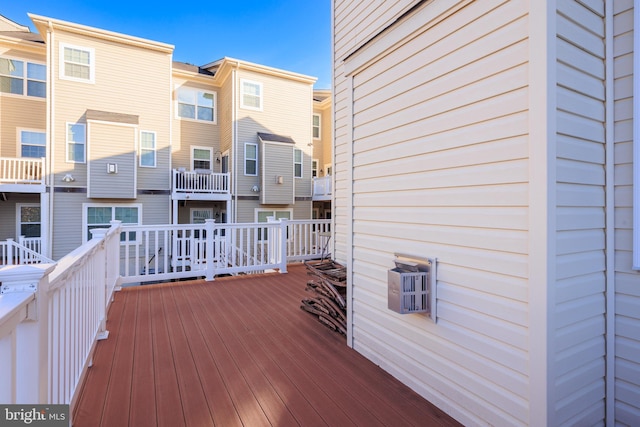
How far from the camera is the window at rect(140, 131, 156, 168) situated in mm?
10523

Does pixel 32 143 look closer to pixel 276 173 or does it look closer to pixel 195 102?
pixel 195 102

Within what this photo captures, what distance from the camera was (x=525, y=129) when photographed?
1.53m

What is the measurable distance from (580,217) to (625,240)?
1.15 feet

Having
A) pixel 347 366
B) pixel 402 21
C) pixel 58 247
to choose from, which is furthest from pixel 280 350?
pixel 58 247

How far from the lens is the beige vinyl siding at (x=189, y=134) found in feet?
37.8

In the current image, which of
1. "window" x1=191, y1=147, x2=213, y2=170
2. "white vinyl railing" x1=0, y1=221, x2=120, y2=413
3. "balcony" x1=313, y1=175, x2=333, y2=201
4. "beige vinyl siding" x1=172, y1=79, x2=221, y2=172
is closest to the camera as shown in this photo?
"white vinyl railing" x1=0, y1=221, x2=120, y2=413

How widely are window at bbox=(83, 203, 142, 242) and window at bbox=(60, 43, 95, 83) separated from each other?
4028 millimetres

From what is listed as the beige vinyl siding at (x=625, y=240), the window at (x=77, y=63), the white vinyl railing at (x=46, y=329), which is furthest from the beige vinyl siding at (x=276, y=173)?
the beige vinyl siding at (x=625, y=240)

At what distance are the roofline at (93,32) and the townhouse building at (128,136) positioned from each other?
3 centimetres

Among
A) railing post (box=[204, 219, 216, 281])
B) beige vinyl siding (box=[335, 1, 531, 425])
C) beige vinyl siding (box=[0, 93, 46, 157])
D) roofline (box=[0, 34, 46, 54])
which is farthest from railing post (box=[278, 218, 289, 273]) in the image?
roofline (box=[0, 34, 46, 54])

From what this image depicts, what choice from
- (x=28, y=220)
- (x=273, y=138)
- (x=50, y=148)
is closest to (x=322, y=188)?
(x=273, y=138)

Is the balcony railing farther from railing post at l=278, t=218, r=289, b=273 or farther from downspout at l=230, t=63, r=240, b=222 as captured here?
railing post at l=278, t=218, r=289, b=273

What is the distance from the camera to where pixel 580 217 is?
1.59 metres

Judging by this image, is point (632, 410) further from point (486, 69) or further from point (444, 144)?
point (486, 69)
